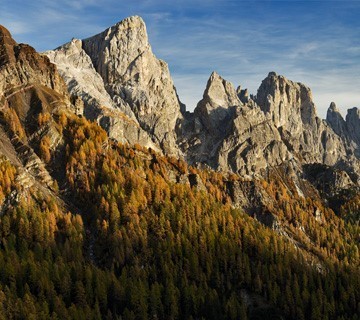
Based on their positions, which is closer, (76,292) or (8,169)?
(76,292)

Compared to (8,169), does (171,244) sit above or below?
Answer: below

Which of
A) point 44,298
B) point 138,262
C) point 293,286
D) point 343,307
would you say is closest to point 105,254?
point 138,262

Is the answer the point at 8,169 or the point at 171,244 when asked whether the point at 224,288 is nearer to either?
the point at 171,244

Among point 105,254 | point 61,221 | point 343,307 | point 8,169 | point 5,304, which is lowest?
point 343,307

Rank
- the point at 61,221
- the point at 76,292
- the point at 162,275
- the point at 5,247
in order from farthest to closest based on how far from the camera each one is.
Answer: the point at 61,221, the point at 162,275, the point at 5,247, the point at 76,292

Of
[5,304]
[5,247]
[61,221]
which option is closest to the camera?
[5,304]

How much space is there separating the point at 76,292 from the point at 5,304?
2236 cm

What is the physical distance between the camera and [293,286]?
179 metres

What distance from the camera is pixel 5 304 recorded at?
135875 millimetres

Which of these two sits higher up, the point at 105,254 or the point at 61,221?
the point at 61,221

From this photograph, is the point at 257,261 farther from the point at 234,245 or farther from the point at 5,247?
the point at 5,247

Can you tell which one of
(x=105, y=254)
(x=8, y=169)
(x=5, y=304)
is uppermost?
(x=8, y=169)

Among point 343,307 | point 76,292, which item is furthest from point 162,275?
point 343,307

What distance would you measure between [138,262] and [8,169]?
6712 cm
